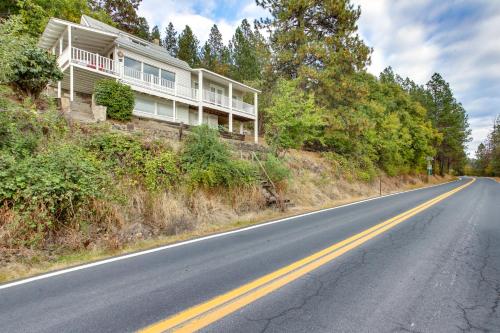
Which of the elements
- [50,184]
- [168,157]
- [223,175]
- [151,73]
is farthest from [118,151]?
[151,73]

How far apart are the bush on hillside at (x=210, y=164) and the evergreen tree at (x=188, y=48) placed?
Result: 34981mm

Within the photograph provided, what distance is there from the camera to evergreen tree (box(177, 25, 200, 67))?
4256cm

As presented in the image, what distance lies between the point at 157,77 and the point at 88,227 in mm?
16709

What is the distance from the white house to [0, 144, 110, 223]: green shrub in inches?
444

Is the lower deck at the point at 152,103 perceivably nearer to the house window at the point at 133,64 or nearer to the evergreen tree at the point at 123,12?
the house window at the point at 133,64

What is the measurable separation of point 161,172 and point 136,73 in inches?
518

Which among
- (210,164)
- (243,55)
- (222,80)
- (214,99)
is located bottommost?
(210,164)

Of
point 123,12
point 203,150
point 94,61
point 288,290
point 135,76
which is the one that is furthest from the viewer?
point 123,12

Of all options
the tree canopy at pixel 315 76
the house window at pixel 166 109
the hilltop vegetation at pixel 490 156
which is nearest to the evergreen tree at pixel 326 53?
the tree canopy at pixel 315 76

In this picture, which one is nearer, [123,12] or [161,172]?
[161,172]

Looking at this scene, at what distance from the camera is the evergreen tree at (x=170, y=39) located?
1940 inches

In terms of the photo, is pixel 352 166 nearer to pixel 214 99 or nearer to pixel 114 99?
pixel 214 99

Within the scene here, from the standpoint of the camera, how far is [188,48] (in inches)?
1726

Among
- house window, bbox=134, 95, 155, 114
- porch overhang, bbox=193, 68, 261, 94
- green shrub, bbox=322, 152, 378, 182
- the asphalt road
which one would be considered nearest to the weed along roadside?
the asphalt road
